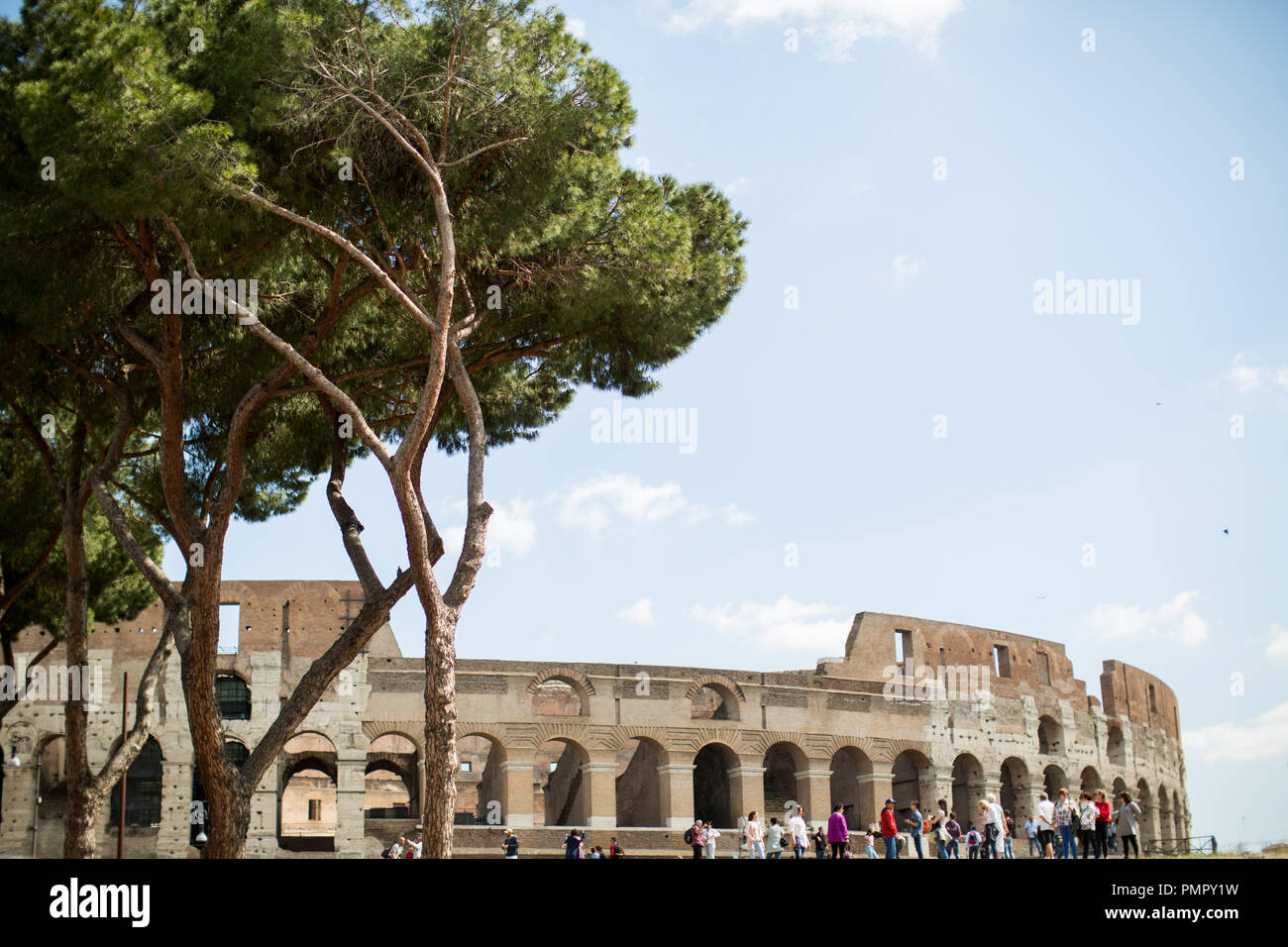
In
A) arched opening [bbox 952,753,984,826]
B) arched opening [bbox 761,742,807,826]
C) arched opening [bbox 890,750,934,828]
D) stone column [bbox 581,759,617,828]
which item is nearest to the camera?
stone column [bbox 581,759,617,828]

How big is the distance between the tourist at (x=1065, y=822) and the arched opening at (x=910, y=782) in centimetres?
766

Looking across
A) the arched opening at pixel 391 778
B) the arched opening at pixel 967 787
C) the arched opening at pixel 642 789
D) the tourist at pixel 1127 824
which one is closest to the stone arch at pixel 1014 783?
the arched opening at pixel 967 787

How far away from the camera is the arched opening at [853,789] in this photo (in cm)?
2456

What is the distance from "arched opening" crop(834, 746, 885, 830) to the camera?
80.6 ft

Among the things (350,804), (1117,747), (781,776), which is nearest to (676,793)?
(781,776)

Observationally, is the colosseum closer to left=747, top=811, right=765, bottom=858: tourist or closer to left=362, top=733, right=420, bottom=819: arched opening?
left=362, top=733, right=420, bottom=819: arched opening

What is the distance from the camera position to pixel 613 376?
41.8 ft

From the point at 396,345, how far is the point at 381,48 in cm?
340

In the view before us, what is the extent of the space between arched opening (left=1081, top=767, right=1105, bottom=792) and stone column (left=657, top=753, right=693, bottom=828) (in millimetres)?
11627

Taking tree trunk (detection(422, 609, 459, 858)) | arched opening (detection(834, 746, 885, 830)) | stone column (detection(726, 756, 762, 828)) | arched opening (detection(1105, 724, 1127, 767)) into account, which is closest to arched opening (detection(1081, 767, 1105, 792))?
arched opening (detection(1105, 724, 1127, 767))

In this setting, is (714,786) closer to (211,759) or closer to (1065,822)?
(1065,822)

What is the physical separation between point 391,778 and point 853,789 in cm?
1349
